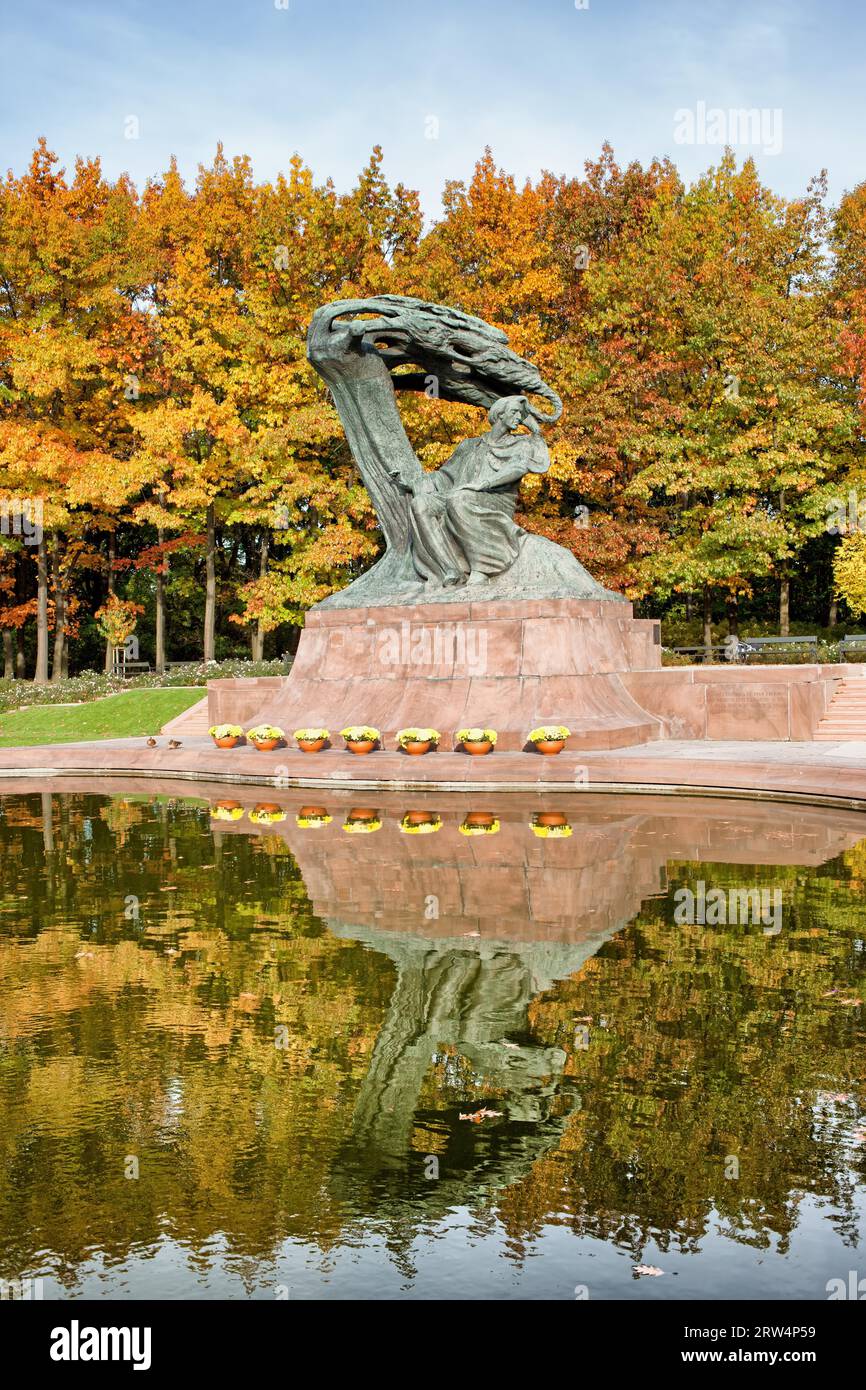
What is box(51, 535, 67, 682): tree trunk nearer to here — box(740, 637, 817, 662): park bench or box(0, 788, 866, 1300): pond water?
box(740, 637, 817, 662): park bench

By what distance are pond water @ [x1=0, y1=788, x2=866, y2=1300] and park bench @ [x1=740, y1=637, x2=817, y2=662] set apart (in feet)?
73.1

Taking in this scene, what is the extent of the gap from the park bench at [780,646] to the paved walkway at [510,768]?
11649 millimetres

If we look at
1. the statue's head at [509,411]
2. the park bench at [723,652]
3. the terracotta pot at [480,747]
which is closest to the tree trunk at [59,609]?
the park bench at [723,652]

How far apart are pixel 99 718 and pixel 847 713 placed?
17027 mm

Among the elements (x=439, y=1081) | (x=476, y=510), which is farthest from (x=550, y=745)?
(x=439, y=1081)

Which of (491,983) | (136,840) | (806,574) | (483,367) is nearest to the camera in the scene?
(491,983)

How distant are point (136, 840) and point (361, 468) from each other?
12.5 m

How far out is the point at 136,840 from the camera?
13.8 metres

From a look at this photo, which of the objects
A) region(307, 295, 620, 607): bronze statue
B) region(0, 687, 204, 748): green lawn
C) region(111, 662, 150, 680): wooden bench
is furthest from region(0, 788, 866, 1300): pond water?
region(111, 662, 150, 680): wooden bench

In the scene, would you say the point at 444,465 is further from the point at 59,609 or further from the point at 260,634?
the point at 59,609

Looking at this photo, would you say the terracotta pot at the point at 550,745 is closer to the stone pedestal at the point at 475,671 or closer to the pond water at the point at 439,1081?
the stone pedestal at the point at 475,671
